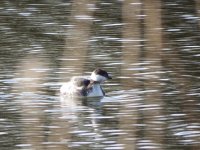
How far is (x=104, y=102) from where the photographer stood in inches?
437

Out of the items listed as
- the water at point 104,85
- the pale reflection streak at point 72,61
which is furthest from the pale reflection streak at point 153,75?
the pale reflection streak at point 72,61

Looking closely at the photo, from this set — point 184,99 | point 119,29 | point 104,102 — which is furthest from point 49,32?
point 184,99

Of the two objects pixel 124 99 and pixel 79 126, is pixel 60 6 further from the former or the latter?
pixel 79 126

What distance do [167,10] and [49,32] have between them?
3016 mm

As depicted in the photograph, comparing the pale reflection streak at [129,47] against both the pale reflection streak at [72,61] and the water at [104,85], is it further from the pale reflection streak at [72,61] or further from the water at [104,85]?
the pale reflection streak at [72,61]

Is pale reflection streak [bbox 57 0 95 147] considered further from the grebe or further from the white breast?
the white breast

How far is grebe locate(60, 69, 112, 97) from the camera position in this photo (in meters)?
11.6

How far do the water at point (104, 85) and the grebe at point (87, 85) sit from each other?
0.48 ft

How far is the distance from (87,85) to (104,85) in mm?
524

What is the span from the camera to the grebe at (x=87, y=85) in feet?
38.1

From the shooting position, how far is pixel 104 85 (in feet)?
41.7

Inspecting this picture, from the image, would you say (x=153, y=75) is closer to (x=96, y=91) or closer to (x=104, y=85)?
(x=96, y=91)

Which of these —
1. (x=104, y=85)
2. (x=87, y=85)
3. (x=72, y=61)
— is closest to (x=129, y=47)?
(x=72, y=61)

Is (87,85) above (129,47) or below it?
below
